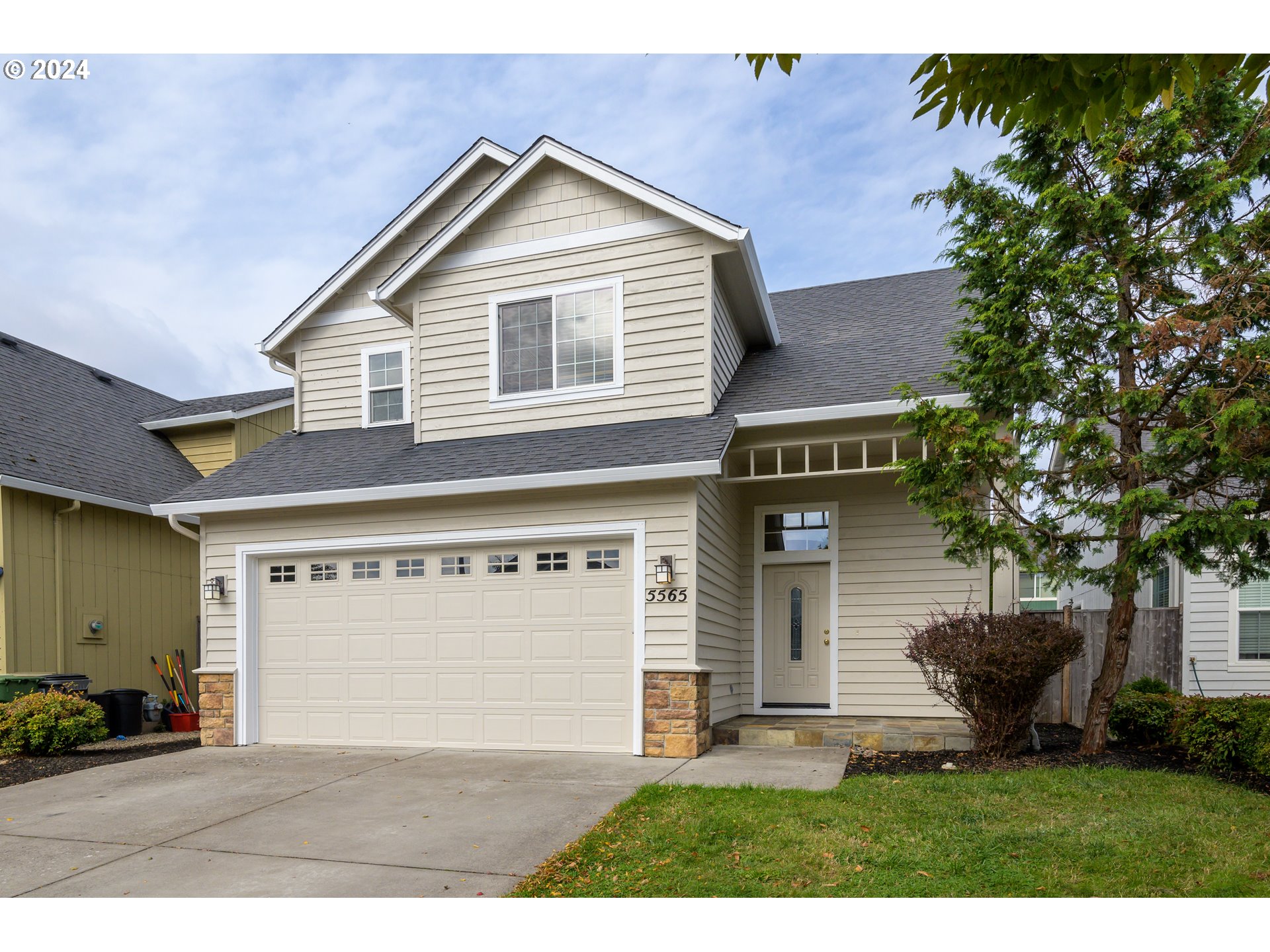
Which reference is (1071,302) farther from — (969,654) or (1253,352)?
(969,654)

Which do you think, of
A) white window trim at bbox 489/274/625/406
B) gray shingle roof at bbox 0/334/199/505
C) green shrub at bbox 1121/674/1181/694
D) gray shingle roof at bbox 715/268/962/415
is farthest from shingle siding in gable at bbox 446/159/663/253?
green shrub at bbox 1121/674/1181/694

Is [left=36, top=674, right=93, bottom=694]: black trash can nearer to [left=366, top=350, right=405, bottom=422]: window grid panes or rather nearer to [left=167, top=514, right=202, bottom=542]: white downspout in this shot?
[left=167, top=514, right=202, bottom=542]: white downspout

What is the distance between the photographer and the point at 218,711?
994cm

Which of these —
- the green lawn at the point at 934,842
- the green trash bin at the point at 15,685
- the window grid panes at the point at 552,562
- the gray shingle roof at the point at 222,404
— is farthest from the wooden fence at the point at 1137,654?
the gray shingle roof at the point at 222,404

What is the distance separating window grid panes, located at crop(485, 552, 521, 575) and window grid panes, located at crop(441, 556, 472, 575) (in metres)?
0.22

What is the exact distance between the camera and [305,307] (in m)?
12.1

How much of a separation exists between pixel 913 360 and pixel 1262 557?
12.8 ft

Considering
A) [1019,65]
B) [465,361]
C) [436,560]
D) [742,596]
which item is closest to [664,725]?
[742,596]

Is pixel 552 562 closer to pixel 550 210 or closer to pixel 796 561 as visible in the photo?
pixel 796 561

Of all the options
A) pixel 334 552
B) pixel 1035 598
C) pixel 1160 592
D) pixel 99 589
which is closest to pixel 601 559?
pixel 334 552

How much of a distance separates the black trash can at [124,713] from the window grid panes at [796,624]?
28.0ft

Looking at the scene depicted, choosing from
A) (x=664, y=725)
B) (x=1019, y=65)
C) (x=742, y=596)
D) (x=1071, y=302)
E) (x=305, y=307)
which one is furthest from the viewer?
(x=305, y=307)

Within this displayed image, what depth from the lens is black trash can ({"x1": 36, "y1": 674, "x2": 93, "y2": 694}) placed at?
34.0 feet

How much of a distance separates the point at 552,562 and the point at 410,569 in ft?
5.66
